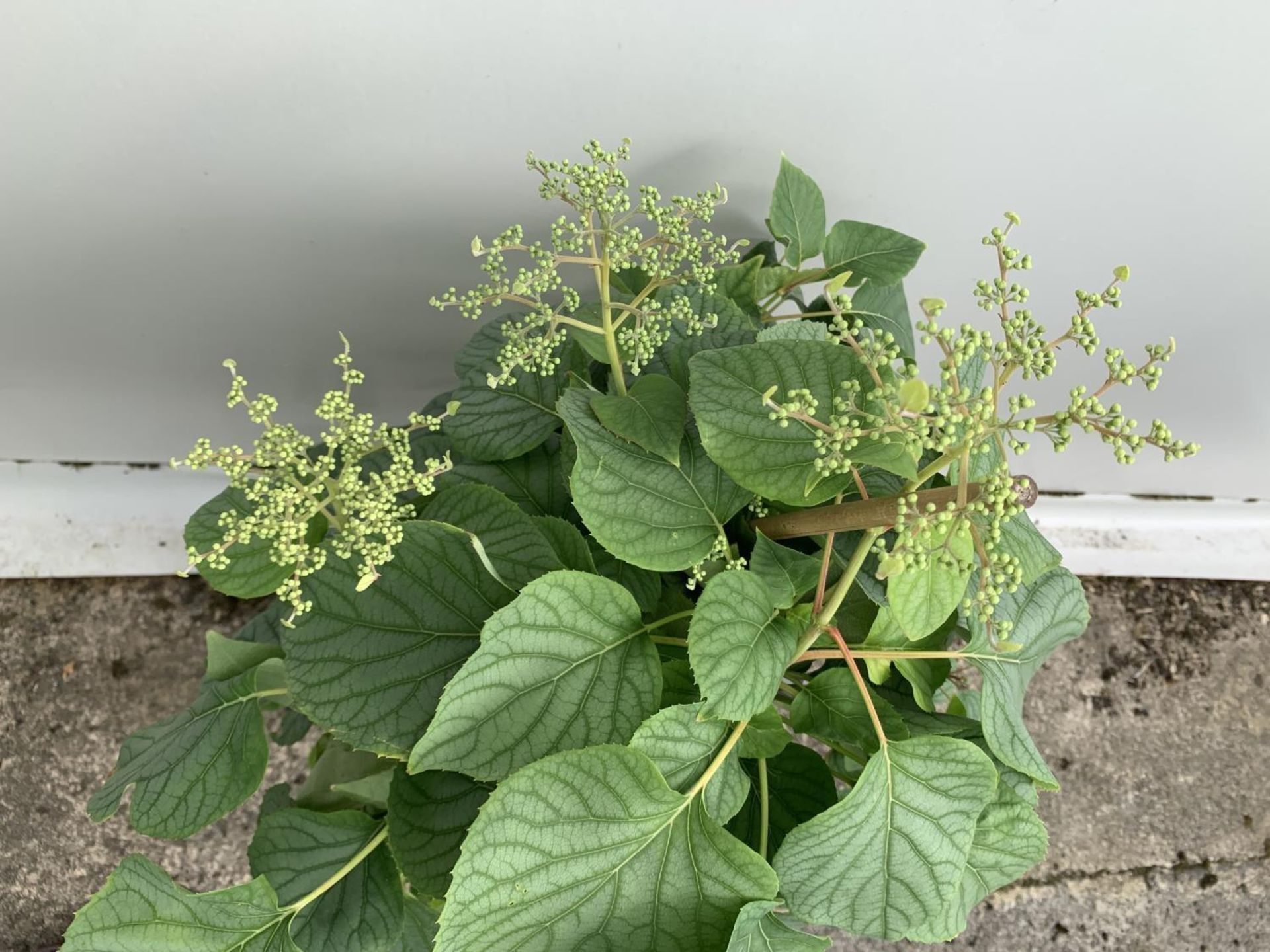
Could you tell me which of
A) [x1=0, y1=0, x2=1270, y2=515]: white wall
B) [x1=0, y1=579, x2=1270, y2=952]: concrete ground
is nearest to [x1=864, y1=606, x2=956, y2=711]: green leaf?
[x1=0, y1=0, x2=1270, y2=515]: white wall

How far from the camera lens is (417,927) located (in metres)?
0.75

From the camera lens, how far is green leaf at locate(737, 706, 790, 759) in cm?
59

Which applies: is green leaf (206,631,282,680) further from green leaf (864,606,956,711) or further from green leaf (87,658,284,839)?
green leaf (864,606,956,711)

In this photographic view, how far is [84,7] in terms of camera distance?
0.50 m

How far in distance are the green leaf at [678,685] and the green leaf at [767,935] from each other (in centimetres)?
14

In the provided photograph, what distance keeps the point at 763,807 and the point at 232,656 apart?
41cm

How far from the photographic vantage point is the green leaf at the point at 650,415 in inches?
22.1

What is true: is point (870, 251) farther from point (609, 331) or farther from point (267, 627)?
point (267, 627)

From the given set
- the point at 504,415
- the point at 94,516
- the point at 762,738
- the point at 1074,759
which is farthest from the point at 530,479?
the point at 1074,759

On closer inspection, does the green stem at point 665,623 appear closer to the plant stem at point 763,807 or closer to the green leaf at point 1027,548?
the plant stem at point 763,807

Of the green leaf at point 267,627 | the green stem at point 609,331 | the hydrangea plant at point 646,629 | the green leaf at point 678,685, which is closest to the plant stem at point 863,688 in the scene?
the hydrangea plant at point 646,629

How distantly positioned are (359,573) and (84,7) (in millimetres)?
354

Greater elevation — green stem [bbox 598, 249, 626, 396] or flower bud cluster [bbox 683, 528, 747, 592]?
green stem [bbox 598, 249, 626, 396]

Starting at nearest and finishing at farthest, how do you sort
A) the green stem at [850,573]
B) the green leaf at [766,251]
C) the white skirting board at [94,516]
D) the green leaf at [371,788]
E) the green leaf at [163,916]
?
the green stem at [850,573] → the green leaf at [163,916] → the green leaf at [371,788] → the green leaf at [766,251] → the white skirting board at [94,516]
